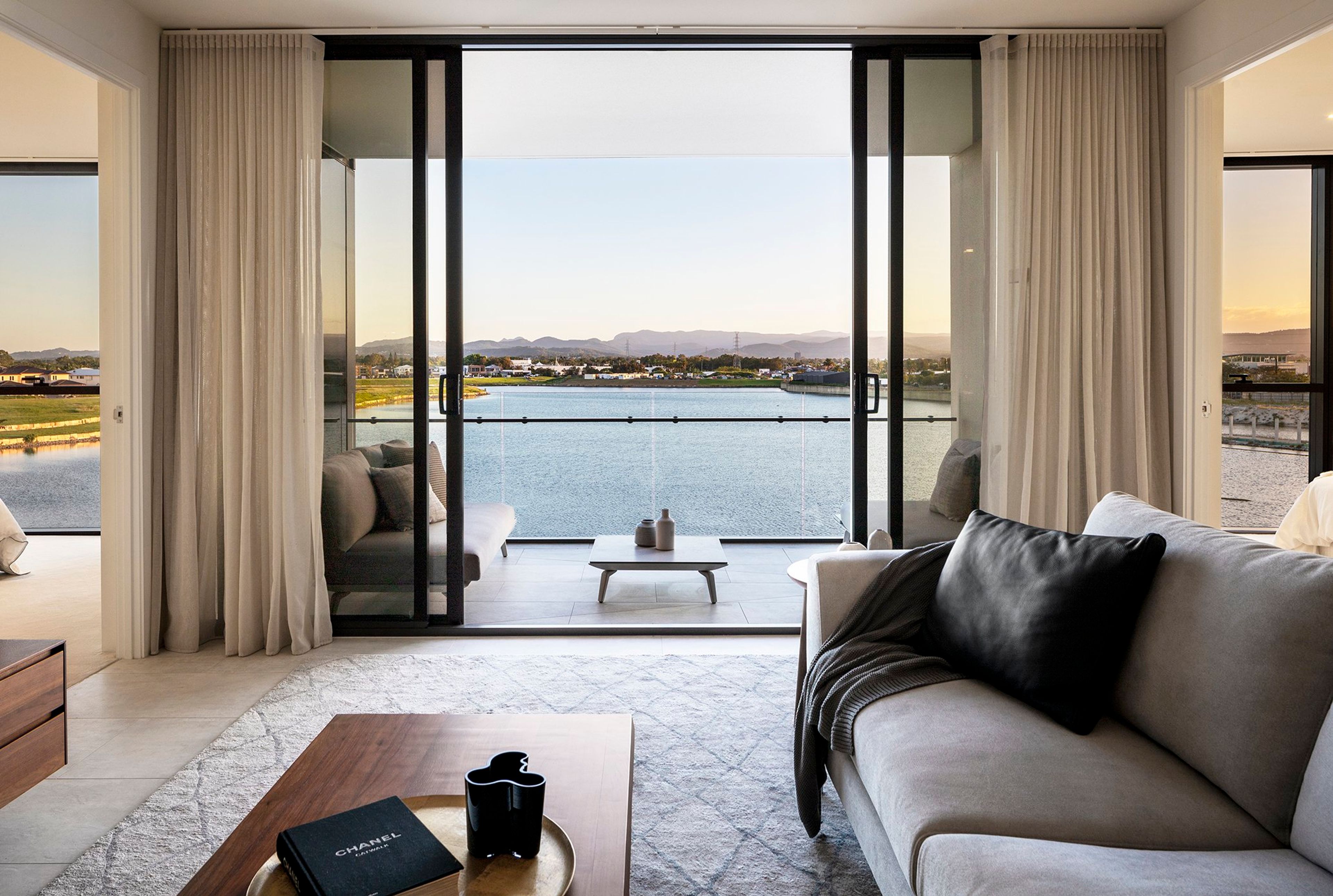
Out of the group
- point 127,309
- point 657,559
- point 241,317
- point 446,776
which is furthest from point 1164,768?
point 127,309

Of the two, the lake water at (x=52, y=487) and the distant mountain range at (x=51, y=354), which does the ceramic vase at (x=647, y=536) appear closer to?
the lake water at (x=52, y=487)

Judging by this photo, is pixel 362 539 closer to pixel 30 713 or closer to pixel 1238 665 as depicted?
pixel 30 713

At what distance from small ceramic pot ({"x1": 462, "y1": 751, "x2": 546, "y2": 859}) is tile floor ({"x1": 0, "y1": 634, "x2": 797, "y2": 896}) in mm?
1258

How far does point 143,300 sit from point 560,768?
9.37 feet

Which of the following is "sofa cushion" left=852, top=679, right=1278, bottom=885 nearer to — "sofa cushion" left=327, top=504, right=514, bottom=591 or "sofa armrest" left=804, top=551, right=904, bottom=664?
"sofa armrest" left=804, top=551, right=904, bottom=664

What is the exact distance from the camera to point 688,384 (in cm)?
1177

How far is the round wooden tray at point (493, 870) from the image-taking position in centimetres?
119

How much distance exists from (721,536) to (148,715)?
3.56 metres

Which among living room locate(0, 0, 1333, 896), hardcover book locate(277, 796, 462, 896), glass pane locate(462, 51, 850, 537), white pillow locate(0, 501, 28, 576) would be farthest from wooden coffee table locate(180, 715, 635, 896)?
glass pane locate(462, 51, 850, 537)

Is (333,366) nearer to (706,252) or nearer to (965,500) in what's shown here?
(965,500)

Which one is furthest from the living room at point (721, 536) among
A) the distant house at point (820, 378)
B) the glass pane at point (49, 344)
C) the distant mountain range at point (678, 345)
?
the distant mountain range at point (678, 345)

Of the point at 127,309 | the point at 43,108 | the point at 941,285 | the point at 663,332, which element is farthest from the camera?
the point at 663,332

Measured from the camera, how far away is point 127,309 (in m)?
3.32

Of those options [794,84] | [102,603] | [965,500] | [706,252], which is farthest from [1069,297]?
[706,252]
